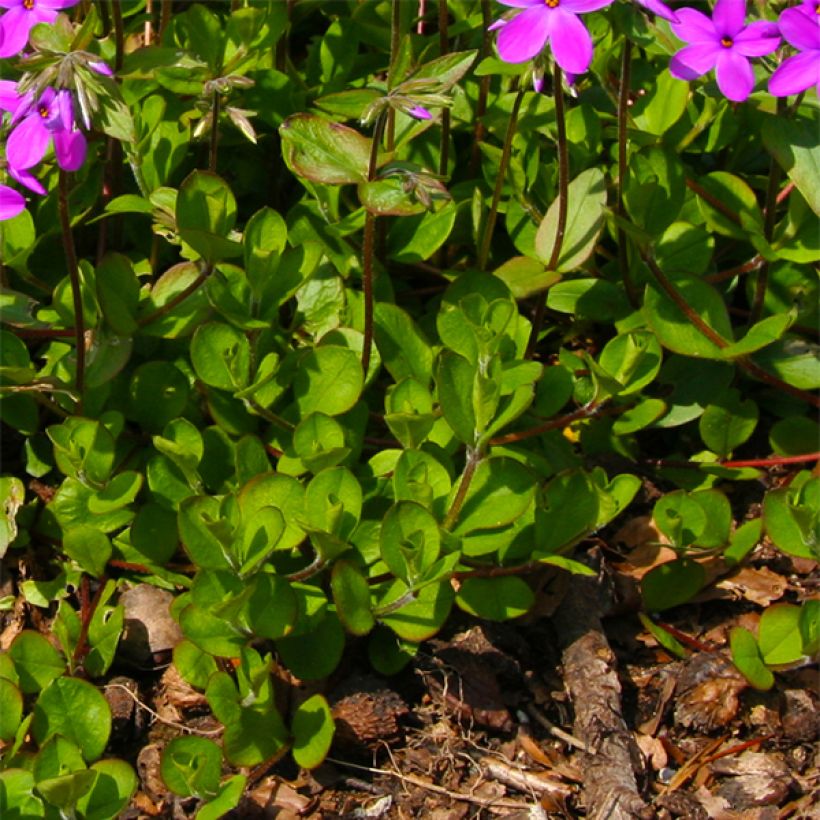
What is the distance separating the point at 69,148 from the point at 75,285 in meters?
0.45

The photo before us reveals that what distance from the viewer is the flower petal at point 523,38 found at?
2.33 metres

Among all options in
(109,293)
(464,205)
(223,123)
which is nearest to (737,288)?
(464,205)

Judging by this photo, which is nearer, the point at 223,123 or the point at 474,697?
the point at 474,697

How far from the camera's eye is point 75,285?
266cm

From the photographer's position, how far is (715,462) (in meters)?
3.05

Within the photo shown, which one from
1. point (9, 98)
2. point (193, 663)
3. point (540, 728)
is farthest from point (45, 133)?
point (540, 728)

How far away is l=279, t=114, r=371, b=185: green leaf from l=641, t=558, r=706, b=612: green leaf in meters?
1.16

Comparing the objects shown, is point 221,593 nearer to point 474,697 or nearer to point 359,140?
point 474,697

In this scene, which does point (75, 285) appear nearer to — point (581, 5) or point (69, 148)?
point (69, 148)

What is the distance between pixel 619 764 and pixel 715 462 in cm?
88

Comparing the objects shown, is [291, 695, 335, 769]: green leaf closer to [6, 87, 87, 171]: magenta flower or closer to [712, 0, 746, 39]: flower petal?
[6, 87, 87, 171]: magenta flower

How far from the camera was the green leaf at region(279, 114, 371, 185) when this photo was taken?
2.52 metres

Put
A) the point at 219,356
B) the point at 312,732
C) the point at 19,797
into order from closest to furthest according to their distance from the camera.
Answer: the point at 19,797 → the point at 312,732 → the point at 219,356

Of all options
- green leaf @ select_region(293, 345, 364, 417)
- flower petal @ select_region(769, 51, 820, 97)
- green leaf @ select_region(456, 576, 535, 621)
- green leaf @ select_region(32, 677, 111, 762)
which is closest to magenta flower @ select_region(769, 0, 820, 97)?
flower petal @ select_region(769, 51, 820, 97)
